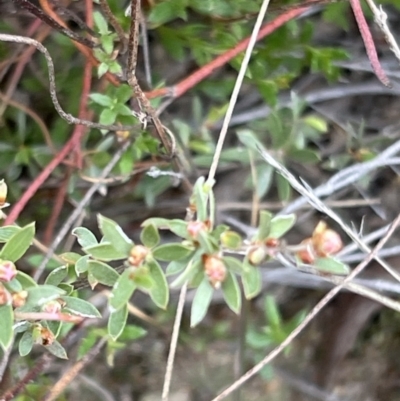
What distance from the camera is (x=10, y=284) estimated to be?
1.89 ft

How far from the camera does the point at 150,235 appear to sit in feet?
1.97

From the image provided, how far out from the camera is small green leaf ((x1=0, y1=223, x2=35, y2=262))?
0.58m

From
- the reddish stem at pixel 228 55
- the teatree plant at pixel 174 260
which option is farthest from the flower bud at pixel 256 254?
the reddish stem at pixel 228 55

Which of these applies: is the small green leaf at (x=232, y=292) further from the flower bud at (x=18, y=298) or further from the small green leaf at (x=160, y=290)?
the flower bud at (x=18, y=298)

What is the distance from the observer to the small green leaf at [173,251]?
1.94 ft

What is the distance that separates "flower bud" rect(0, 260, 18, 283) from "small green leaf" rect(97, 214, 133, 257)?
96mm

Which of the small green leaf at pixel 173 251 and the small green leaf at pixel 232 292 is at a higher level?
the small green leaf at pixel 173 251

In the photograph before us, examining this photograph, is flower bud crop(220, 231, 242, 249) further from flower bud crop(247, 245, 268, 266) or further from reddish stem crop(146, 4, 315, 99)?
reddish stem crop(146, 4, 315, 99)

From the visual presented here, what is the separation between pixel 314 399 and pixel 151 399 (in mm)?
415

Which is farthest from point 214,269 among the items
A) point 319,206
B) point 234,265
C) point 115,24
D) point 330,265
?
point 115,24

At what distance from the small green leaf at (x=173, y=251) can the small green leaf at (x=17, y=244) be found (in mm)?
132

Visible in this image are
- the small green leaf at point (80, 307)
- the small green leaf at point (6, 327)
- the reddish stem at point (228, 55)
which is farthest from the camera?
the reddish stem at point (228, 55)

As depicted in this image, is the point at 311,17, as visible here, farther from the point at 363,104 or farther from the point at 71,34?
the point at 71,34

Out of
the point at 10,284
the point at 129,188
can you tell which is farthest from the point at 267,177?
the point at 10,284
